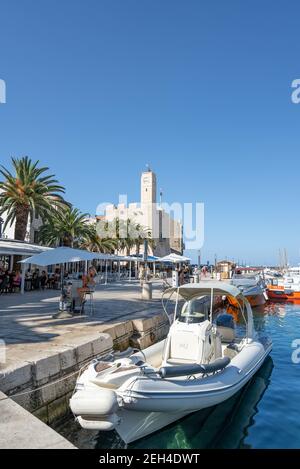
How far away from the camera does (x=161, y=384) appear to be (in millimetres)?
5652

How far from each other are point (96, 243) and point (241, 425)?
38950mm

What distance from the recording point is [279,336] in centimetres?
1582

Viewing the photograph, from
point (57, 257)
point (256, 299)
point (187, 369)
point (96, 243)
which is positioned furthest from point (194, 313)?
point (96, 243)

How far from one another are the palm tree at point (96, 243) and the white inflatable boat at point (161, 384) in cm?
3415

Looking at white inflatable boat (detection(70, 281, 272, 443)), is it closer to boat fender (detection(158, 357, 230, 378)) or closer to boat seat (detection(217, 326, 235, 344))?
boat fender (detection(158, 357, 230, 378))

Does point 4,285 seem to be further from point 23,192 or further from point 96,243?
point 96,243

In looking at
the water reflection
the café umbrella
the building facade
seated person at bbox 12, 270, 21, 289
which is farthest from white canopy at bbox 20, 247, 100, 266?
the building facade

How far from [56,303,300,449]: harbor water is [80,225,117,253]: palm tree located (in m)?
33.6

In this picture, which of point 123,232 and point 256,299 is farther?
point 123,232

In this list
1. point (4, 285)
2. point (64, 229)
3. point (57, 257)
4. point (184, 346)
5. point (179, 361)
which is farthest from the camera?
point (64, 229)

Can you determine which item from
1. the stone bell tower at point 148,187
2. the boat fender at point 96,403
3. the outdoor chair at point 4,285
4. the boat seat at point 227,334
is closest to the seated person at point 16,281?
the outdoor chair at point 4,285
